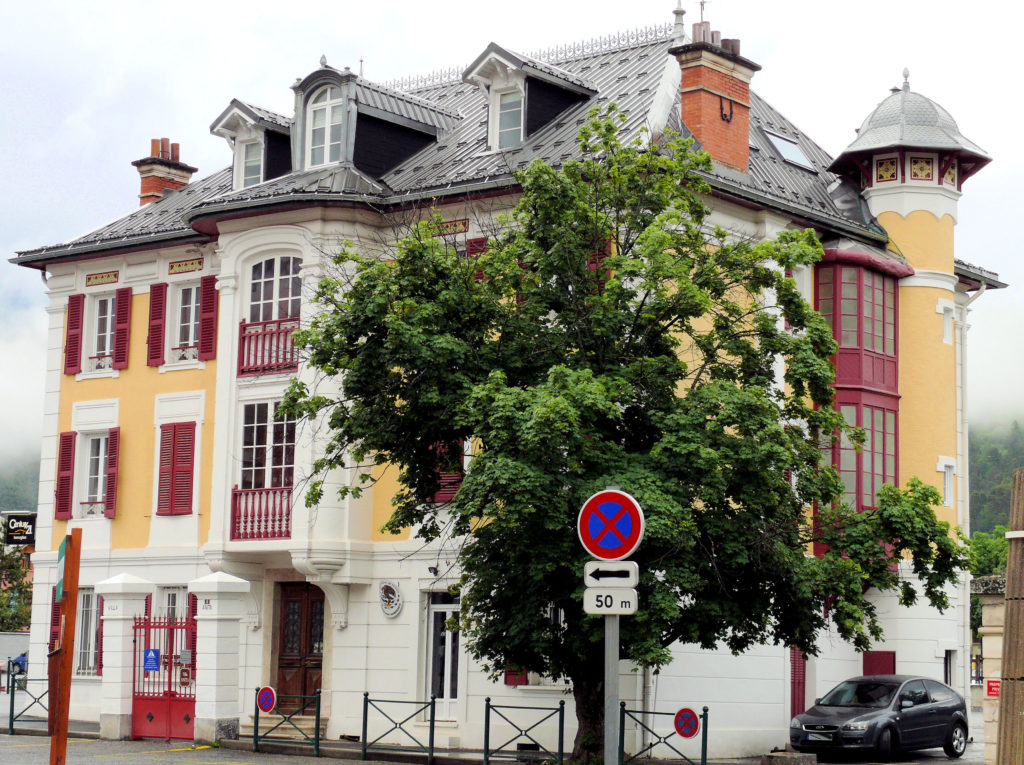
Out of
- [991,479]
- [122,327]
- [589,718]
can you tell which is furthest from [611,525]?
[991,479]

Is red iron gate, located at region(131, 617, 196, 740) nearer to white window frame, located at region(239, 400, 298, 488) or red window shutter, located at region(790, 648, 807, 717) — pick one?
white window frame, located at region(239, 400, 298, 488)

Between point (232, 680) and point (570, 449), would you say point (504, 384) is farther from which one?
point (232, 680)

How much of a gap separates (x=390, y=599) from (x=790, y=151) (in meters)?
12.2

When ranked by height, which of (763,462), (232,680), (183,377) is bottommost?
(232,680)

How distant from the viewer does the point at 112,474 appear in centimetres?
3009

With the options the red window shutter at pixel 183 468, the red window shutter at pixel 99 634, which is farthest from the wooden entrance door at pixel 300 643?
the red window shutter at pixel 99 634

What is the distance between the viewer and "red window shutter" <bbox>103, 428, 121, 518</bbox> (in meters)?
30.0

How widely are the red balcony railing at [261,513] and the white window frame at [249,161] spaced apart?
624 centimetres

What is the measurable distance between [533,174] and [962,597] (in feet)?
54.5

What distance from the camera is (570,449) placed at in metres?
18.7

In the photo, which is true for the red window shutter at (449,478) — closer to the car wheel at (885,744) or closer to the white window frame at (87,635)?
the car wheel at (885,744)

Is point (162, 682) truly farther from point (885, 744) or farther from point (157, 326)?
point (885, 744)

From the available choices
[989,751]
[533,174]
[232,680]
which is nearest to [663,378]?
[533,174]

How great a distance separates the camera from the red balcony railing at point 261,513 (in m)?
26.5
